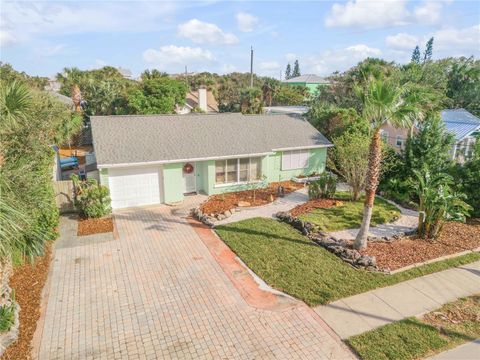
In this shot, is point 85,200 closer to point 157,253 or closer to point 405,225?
point 157,253

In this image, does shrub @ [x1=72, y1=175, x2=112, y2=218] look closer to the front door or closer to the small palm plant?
the front door

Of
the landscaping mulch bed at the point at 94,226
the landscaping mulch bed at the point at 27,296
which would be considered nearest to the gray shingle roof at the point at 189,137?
the landscaping mulch bed at the point at 94,226

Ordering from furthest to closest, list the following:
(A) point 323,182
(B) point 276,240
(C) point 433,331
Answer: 1. (A) point 323,182
2. (B) point 276,240
3. (C) point 433,331

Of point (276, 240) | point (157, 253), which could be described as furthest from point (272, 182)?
point (157, 253)

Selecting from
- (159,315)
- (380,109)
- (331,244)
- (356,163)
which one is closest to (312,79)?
(356,163)

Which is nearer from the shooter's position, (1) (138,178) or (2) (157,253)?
(2) (157,253)

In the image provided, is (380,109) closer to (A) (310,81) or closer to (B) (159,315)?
(B) (159,315)
